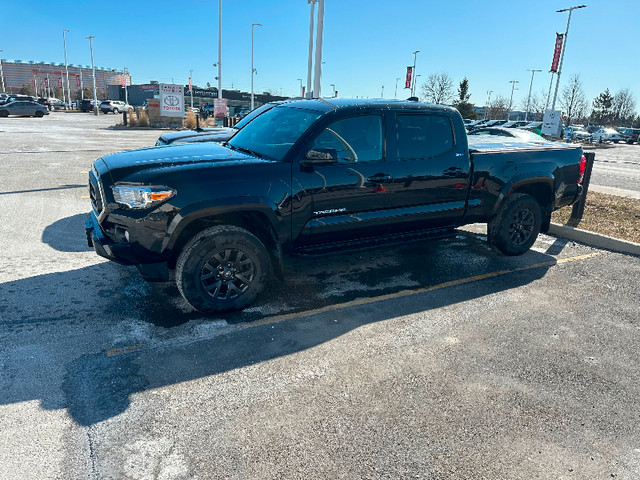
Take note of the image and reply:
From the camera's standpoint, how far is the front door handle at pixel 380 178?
4.73 metres

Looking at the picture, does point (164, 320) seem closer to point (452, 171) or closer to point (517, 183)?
point (452, 171)

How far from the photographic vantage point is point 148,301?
454cm

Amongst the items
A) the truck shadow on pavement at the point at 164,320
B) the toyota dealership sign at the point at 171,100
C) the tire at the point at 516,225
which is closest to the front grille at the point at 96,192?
the truck shadow on pavement at the point at 164,320

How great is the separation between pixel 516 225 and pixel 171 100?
1198 inches

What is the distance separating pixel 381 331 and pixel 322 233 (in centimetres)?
111

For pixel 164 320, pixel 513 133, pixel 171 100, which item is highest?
pixel 171 100

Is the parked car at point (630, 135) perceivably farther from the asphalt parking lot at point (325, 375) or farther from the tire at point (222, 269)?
the tire at point (222, 269)

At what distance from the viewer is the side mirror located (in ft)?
14.0

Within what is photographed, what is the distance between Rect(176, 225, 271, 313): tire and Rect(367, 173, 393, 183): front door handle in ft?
4.35

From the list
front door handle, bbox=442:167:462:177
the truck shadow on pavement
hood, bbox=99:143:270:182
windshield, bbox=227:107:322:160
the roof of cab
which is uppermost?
the roof of cab

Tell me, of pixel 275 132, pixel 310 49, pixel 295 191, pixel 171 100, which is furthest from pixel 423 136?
pixel 171 100

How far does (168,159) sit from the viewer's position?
4.24m

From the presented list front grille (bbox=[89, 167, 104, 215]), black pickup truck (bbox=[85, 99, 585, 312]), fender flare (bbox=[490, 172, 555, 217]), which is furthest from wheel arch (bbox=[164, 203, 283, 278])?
fender flare (bbox=[490, 172, 555, 217])

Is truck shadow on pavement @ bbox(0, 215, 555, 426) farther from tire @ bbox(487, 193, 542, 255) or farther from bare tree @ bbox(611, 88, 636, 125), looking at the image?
bare tree @ bbox(611, 88, 636, 125)
